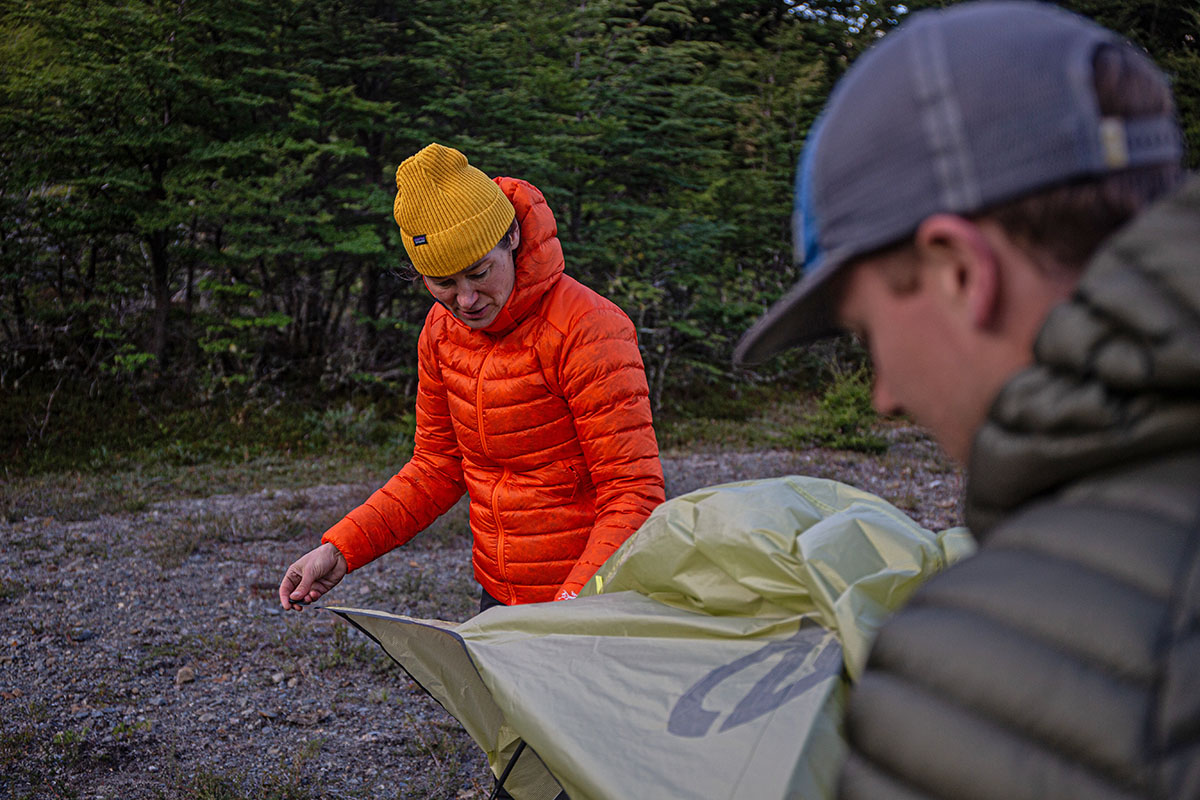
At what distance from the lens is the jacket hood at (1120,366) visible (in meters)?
0.71

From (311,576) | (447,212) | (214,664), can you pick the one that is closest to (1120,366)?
(447,212)

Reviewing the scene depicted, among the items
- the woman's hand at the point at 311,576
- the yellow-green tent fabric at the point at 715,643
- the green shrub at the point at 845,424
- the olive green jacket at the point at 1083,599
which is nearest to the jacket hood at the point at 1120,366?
the olive green jacket at the point at 1083,599

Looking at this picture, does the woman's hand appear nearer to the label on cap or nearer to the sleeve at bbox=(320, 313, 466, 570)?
the sleeve at bbox=(320, 313, 466, 570)

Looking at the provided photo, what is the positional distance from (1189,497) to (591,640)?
1.23 m

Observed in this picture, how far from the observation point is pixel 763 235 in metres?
12.9

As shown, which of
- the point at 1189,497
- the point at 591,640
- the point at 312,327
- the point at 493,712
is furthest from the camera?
the point at 312,327

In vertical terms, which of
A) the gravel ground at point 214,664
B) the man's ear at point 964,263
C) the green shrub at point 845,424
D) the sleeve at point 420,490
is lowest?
the green shrub at point 845,424

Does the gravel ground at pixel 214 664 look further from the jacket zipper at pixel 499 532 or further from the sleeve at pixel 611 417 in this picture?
the sleeve at pixel 611 417

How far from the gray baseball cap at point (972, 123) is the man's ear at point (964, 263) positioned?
0.05 ft

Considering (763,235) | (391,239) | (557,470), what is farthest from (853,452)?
(557,470)

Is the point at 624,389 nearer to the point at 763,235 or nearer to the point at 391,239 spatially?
the point at 391,239

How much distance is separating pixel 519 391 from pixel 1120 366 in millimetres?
1987

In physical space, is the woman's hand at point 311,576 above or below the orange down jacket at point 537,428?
below

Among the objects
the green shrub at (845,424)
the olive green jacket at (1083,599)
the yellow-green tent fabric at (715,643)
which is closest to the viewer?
the olive green jacket at (1083,599)
